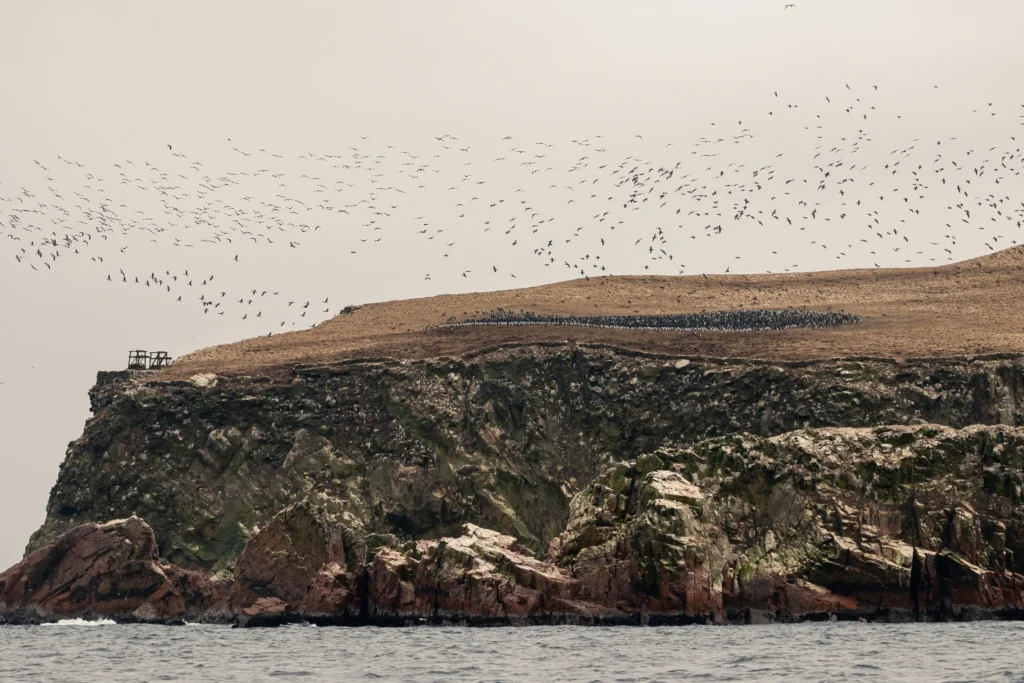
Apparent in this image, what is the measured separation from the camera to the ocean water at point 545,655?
55.6m

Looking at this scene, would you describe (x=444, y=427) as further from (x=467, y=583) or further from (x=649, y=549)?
(x=649, y=549)

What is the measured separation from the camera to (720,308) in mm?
148250

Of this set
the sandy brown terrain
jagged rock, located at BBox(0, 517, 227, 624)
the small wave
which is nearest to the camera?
the small wave

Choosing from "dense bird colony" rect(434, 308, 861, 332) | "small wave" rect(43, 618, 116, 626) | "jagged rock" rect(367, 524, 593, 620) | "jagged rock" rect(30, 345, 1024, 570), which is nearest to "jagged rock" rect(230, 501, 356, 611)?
"jagged rock" rect(367, 524, 593, 620)

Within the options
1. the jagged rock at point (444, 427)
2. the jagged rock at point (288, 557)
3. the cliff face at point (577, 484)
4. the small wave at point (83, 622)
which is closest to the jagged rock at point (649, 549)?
the cliff face at point (577, 484)

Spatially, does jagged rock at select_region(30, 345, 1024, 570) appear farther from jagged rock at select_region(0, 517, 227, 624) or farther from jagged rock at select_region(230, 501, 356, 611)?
jagged rock at select_region(230, 501, 356, 611)

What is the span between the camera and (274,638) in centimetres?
7644

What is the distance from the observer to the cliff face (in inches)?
3172

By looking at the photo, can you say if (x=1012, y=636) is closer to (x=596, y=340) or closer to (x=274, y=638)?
(x=274, y=638)

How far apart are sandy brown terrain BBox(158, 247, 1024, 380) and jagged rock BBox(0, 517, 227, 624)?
3142 cm

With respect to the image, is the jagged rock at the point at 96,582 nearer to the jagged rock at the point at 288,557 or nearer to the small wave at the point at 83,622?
the small wave at the point at 83,622

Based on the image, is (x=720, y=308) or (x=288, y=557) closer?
(x=288, y=557)

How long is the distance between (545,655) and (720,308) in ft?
289

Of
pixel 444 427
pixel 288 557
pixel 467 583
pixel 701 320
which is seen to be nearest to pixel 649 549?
pixel 467 583
